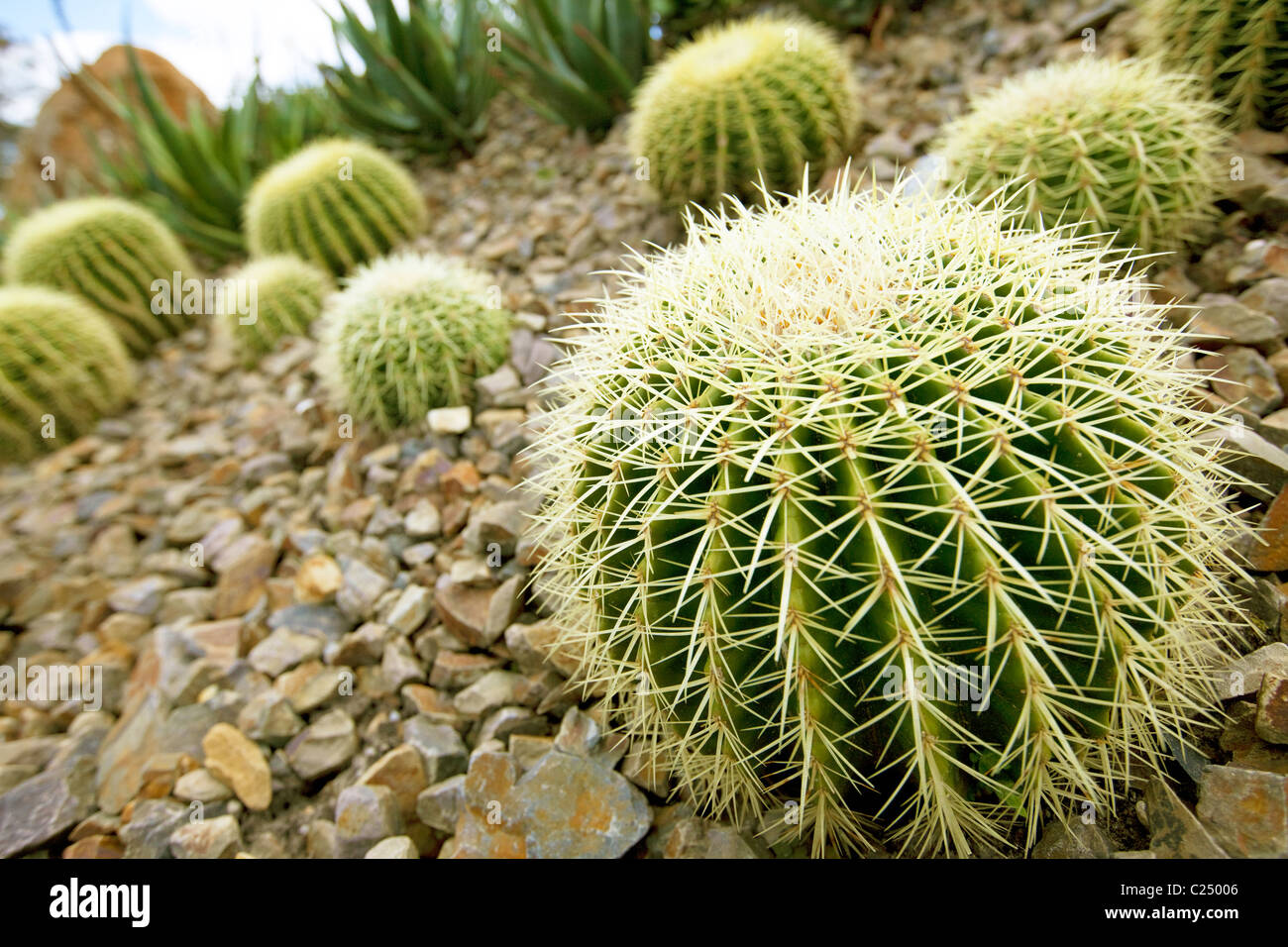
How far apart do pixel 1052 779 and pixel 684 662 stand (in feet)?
2.23

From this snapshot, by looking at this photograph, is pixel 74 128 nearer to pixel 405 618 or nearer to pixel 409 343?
pixel 409 343

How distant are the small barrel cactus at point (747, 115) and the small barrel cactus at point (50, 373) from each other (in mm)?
3609

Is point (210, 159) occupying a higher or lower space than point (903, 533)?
higher

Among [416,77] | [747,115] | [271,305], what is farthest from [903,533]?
[416,77]

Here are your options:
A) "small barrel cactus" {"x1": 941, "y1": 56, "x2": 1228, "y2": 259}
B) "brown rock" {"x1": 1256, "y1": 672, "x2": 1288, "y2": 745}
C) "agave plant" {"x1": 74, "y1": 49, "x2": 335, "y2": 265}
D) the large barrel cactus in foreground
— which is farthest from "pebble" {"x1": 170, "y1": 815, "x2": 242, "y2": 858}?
"agave plant" {"x1": 74, "y1": 49, "x2": 335, "y2": 265}

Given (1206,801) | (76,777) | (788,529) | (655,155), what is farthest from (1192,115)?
(76,777)

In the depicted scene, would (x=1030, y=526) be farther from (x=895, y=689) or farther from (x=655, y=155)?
(x=655, y=155)

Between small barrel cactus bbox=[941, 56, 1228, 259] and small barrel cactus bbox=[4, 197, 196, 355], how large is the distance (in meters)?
5.24

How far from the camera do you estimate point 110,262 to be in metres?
5.03

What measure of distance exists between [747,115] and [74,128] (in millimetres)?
8748

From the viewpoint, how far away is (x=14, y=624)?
3104 mm

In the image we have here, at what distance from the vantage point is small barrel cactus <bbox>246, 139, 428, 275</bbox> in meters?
4.48

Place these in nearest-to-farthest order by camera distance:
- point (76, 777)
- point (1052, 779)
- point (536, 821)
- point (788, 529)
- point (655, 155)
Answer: point (788, 529) → point (1052, 779) → point (536, 821) → point (76, 777) → point (655, 155)

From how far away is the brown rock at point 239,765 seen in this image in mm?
2076
